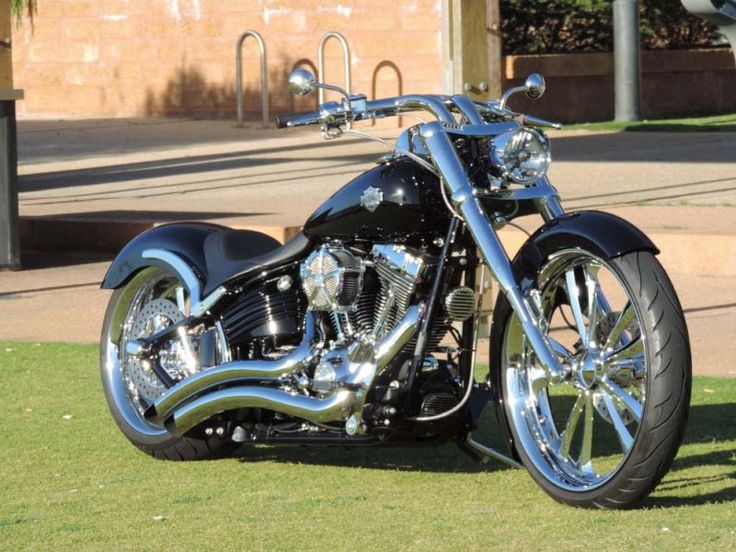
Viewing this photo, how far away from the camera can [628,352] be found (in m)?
4.82

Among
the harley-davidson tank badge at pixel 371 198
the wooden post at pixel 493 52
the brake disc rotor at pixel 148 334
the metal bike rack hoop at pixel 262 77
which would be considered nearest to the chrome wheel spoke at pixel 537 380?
the harley-davidson tank badge at pixel 371 198

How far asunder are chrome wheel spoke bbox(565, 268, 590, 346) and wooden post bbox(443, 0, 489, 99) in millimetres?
3333

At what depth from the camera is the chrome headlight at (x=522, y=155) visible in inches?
196

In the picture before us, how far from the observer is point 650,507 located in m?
4.88

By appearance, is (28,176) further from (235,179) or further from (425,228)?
(425,228)

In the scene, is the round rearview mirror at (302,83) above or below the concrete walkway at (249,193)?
above

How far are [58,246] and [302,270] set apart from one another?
6934 mm

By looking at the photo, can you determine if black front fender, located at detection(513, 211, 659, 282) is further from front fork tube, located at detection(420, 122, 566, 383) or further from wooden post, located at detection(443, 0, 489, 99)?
wooden post, located at detection(443, 0, 489, 99)

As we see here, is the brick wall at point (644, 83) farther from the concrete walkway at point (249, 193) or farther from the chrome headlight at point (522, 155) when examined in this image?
the chrome headlight at point (522, 155)

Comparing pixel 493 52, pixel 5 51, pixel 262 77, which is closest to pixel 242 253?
pixel 493 52

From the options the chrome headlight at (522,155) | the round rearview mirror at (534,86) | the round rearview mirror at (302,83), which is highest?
the round rearview mirror at (302,83)

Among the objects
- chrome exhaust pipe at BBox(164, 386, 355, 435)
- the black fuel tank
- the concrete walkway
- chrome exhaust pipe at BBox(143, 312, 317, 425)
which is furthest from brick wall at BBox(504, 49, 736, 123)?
the black fuel tank

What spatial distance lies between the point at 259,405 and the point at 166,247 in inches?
33.4

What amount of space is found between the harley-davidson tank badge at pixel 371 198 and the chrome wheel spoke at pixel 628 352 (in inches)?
32.8
